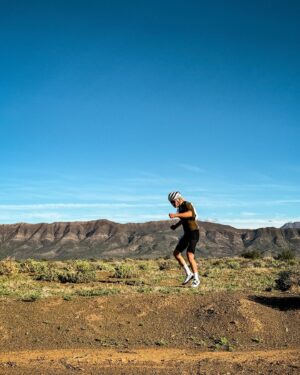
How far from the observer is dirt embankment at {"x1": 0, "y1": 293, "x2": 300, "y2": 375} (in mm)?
6492

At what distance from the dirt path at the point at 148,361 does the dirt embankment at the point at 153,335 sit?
0.01 meters

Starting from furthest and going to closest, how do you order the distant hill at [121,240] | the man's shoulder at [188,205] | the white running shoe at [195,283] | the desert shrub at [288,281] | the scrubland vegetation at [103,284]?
the distant hill at [121,240] < the desert shrub at [288,281] < the white running shoe at [195,283] < the scrubland vegetation at [103,284] < the man's shoulder at [188,205]

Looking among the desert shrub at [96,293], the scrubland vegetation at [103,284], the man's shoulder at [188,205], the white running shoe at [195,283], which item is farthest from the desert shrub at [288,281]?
the desert shrub at [96,293]

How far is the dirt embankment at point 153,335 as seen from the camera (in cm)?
649

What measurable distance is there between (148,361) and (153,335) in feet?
4.47

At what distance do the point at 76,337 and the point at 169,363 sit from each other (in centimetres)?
204

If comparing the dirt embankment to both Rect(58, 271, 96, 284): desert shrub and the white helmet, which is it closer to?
the white helmet

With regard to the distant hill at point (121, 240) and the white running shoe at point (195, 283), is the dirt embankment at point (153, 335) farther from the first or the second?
the distant hill at point (121, 240)

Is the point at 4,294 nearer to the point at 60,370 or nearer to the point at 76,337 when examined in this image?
the point at 76,337

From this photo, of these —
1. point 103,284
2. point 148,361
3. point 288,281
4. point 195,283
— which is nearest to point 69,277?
point 103,284

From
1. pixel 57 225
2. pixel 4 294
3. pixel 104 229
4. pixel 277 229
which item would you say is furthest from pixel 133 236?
pixel 4 294

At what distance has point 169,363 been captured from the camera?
21.7ft

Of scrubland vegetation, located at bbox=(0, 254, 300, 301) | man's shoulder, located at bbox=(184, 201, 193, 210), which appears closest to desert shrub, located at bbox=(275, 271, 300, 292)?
scrubland vegetation, located at bbox=(0, 254, 300, 301)

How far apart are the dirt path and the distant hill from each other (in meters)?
67.4
